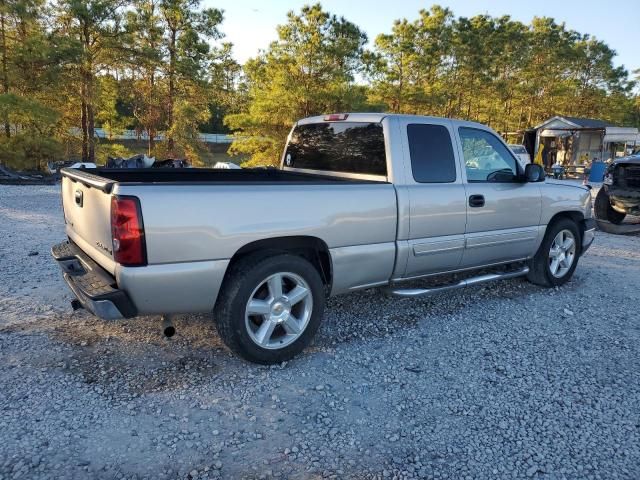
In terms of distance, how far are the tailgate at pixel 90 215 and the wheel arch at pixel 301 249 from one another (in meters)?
0.80

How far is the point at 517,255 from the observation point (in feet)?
16.2

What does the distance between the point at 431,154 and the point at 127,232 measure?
104 inches

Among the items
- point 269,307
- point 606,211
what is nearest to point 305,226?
point 269,307

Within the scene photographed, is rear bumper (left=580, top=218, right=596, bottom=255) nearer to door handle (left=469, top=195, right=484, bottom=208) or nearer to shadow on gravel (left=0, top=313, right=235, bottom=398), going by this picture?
door handle (left=469, top=195, right=484, bottom=208)

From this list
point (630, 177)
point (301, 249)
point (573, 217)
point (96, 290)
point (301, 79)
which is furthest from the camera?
point (301, 79)

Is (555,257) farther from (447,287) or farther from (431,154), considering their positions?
(431,154)

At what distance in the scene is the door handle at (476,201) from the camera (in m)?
4.24

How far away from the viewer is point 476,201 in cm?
428

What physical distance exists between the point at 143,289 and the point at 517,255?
152 inches

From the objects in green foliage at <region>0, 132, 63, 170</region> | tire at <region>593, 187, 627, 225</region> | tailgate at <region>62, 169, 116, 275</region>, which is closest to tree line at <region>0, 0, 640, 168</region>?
green foliage at <region>0, 132, 63, 170</region>

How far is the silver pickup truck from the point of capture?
2.77 metres

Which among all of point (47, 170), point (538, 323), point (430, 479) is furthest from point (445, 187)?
point (47, 170)

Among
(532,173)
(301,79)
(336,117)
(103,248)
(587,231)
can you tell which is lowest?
(587,231)

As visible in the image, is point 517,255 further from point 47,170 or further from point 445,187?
point 47,170
